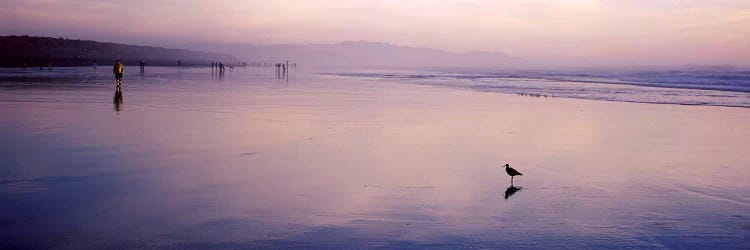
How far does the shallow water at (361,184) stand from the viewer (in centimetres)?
622

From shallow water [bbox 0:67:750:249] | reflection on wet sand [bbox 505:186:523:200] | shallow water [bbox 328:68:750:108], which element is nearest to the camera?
shallow water [bbox 0:67:750:249]

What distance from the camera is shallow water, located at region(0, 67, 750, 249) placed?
20.4 feet

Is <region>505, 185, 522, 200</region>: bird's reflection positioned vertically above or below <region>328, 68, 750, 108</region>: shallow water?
below

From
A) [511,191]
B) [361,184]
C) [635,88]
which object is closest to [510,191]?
[511,191]

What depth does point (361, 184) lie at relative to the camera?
861cm

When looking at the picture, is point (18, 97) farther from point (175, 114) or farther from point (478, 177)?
point (478, 177)

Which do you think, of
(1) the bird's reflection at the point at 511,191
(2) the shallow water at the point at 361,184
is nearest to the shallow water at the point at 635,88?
(2) the shallow water at the point at 361,184

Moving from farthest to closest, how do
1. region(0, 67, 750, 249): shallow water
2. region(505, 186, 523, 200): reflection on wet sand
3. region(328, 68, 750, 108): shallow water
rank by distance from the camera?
region(328, 68, 750, 108): shallow water < region(505, 186, 523, 200): reflection on wet sand < region(0, 67, 750, 249): shallow water

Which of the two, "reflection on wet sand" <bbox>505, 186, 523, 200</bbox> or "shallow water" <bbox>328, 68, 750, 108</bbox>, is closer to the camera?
"reflection on wet sand" <bbox>505, 186, 523, 200</bbox>

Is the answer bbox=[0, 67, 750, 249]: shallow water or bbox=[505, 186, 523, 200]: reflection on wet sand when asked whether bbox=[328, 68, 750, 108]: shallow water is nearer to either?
bbox=[0, 67, 750, 249]: shallow water

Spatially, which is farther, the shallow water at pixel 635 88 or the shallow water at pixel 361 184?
the shallow water at pixel 635 88

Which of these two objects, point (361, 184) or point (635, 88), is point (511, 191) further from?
point (635, 88)

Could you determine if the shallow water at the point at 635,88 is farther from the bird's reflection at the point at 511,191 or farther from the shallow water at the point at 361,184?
the bird's reflection at the point at 511,191

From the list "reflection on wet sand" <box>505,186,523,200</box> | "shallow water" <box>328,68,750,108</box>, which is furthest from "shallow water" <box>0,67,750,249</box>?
"shallow water" <box>328,68,750,108</box>
